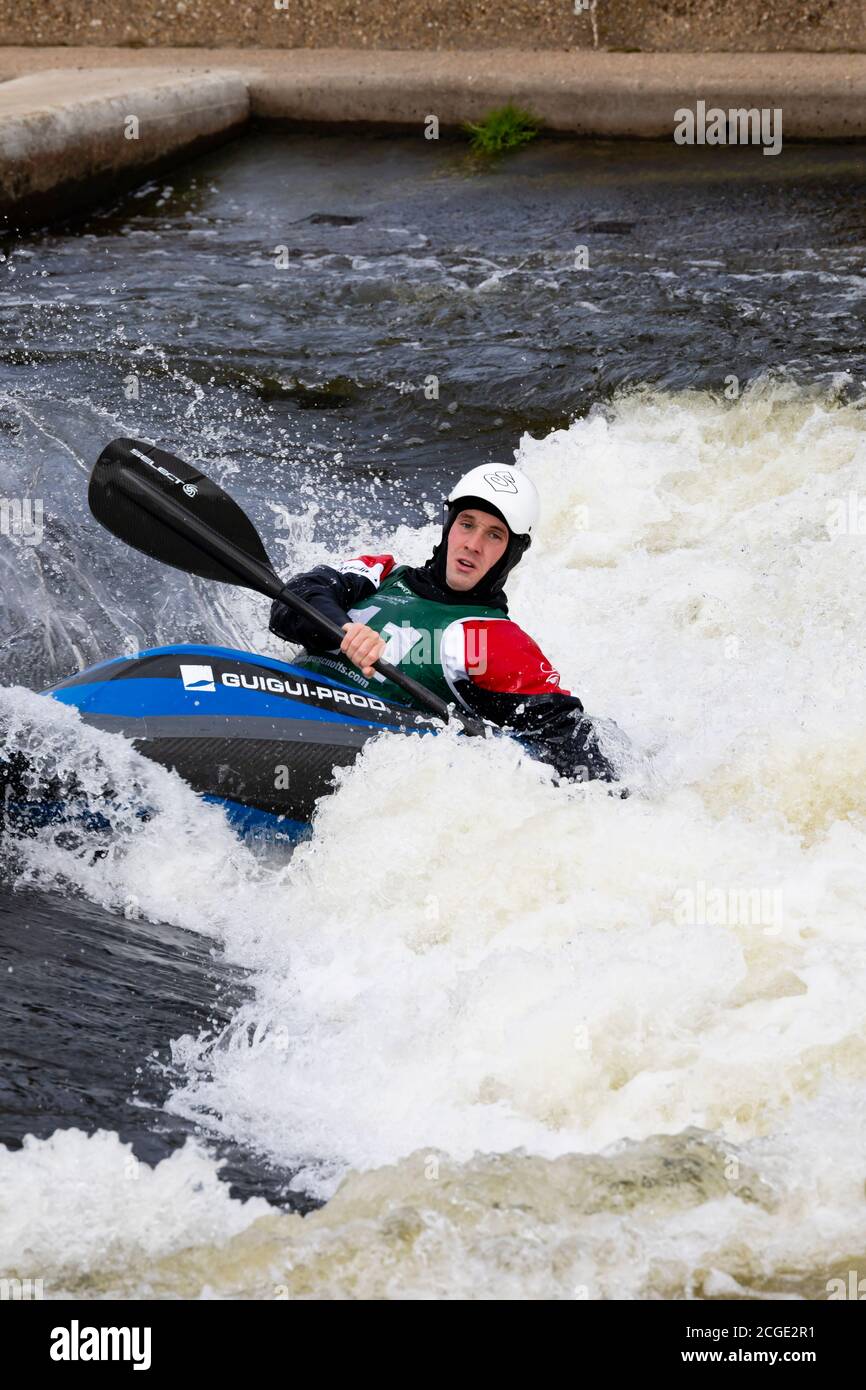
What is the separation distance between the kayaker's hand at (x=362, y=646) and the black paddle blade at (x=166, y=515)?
0.45m

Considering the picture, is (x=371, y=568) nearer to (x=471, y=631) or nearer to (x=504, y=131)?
(x=471, y=631)

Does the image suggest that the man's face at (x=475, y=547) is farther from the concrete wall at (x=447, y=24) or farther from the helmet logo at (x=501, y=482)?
the concrete wall at (x=447, y=24)

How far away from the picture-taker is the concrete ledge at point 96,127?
9.70 metres

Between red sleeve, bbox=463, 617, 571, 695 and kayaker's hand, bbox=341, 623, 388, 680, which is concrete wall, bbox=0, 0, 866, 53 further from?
kayaker's hand, bbox=341, 623, 388, 680

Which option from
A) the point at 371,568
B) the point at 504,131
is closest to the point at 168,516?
the point at 371,568

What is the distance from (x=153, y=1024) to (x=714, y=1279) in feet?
4.21

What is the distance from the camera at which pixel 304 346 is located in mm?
7973

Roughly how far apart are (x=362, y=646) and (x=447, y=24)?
32.9 ft

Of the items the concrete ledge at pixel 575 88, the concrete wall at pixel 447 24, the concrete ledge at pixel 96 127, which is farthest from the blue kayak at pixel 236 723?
the concrete wall at pixel 447 24

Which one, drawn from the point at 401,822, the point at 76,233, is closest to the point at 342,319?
the point at 76,233

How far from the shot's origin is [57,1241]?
2.53 metres

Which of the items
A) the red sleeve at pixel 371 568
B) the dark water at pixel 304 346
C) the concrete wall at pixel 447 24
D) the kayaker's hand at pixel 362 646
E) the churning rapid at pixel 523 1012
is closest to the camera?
the churning rapid at pixel 523 1012

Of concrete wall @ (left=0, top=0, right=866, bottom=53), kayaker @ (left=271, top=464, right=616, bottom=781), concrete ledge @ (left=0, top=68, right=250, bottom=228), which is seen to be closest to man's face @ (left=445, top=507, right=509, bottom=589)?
kayaker @ (left=271, top=464, right=616, bottom=781)

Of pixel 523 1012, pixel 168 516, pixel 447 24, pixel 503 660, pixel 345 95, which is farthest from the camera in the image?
pixel 447 24
